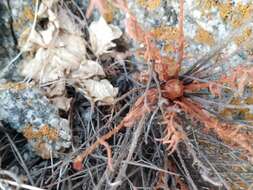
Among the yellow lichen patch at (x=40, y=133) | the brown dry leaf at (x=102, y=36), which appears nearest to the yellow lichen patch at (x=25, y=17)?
the brown dry leaf at (x=102, y=36)

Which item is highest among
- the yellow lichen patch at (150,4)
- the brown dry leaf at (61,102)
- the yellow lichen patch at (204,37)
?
the yellow lichen patch at (150,4)

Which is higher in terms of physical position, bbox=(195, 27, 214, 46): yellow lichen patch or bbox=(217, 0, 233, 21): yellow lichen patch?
bbox=(217, 0, 233, 21): yellow lichen patch

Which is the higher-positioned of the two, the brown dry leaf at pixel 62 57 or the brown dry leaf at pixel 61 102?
the brown dry leaf at pixel 62 57

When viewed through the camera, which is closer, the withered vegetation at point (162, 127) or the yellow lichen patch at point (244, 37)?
the withered vegetation at point (162, 127)

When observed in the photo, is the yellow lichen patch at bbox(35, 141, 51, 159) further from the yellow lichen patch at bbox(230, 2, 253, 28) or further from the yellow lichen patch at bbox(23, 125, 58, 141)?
the yellow lichen patch at bbox(230, 2, 253, 28)

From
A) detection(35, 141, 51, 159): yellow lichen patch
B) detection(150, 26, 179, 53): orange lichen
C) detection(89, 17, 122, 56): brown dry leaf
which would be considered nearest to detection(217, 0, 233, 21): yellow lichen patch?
detection(150, 26, 179, 53): orange lichen

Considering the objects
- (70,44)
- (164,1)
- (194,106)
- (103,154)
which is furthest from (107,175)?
(164,1)

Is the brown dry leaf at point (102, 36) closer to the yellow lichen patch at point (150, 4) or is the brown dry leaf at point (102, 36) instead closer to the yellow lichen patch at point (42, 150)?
the yellow lichen patch at point (150, 4)
